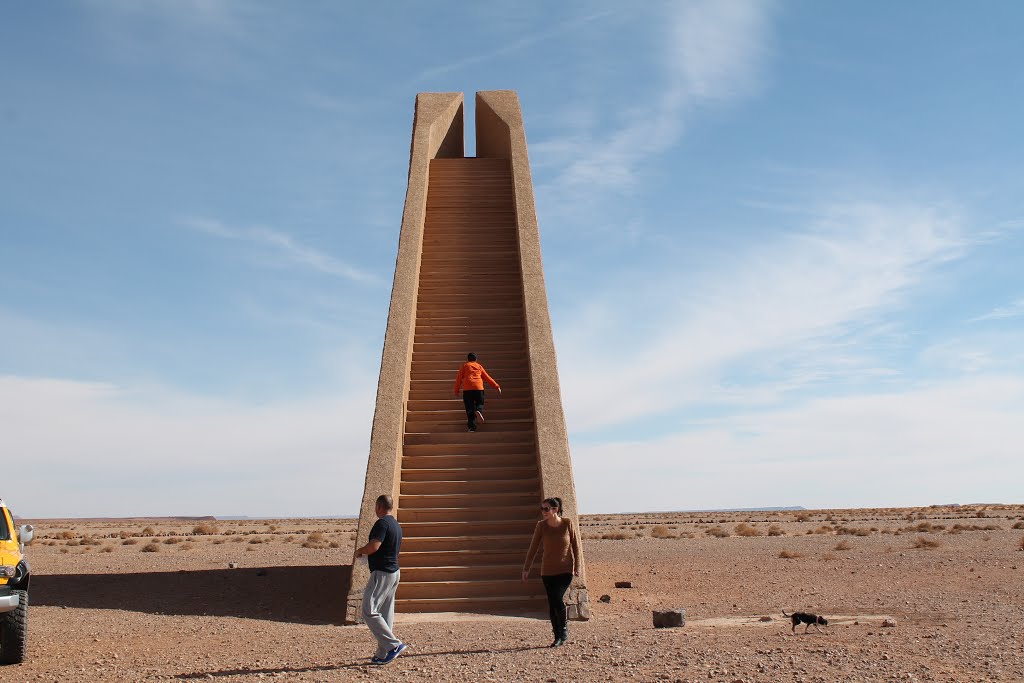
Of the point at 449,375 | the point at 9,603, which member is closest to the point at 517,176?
the point at 449,375

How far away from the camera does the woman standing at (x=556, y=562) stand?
8.57m

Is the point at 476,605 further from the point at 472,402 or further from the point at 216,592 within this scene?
the point at 216,592

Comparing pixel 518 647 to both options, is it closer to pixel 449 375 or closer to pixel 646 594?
pixel 646 594

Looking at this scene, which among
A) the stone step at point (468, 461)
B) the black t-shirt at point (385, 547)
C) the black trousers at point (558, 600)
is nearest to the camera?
the black t-shirt at point (385, 547)

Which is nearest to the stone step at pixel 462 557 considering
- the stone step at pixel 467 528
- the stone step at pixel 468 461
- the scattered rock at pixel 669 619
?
the stone step at pixel 467 528

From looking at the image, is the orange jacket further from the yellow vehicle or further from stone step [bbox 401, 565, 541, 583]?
the yellow vehicle

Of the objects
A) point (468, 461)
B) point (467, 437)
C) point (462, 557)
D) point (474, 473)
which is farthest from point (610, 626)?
point (467, 437)

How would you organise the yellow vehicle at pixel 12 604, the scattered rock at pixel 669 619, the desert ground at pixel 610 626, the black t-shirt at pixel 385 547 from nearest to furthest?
the desert ground at pixel 610 626 < the black t-shirt at pixel 385 547 < the yellow vehicle at pixel 12 604 < the scattered rock at pixel 669 619

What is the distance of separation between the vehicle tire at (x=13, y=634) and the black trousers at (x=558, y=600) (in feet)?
14.4

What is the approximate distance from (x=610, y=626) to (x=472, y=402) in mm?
4514

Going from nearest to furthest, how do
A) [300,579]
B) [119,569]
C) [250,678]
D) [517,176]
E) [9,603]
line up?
[250,678]
[9,603]
[300,579]
[119,569]
[517,176]

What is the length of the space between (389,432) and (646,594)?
4199 mm

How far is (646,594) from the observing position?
13648 mm

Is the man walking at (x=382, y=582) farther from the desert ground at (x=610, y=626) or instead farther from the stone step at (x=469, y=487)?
the stone step at (x=469, y=487)
